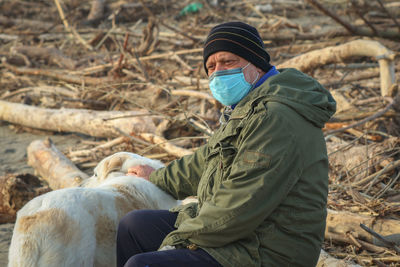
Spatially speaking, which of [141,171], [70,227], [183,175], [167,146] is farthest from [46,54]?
[70,227]

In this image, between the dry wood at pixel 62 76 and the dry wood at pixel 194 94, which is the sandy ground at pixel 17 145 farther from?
the dry wood at pixel 194 94

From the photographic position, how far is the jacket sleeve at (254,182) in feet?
6.46

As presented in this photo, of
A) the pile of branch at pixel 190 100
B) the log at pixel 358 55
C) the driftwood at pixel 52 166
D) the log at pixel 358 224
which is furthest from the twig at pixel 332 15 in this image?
the log at pixel 358 224

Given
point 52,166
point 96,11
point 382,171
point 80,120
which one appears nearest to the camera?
point 382,171

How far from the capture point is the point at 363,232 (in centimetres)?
331

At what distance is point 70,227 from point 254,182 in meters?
1.03

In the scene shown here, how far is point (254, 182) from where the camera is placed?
6.50ft

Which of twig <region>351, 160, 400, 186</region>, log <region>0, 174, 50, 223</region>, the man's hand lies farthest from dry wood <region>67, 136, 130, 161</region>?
twig <region>351, 160, 400, 186</region>

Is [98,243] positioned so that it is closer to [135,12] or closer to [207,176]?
[207,176]

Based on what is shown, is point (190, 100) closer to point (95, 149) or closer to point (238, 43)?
point (95, 149)

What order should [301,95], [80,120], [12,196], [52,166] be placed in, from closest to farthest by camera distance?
[301,95], [12,196], [52,166], [80,120]

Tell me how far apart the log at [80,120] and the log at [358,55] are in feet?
7.58

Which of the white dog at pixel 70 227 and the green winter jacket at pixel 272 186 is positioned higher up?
the green winter jacket at pixel 272 186

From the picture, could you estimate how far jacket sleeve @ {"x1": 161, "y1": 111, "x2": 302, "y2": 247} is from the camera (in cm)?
197
